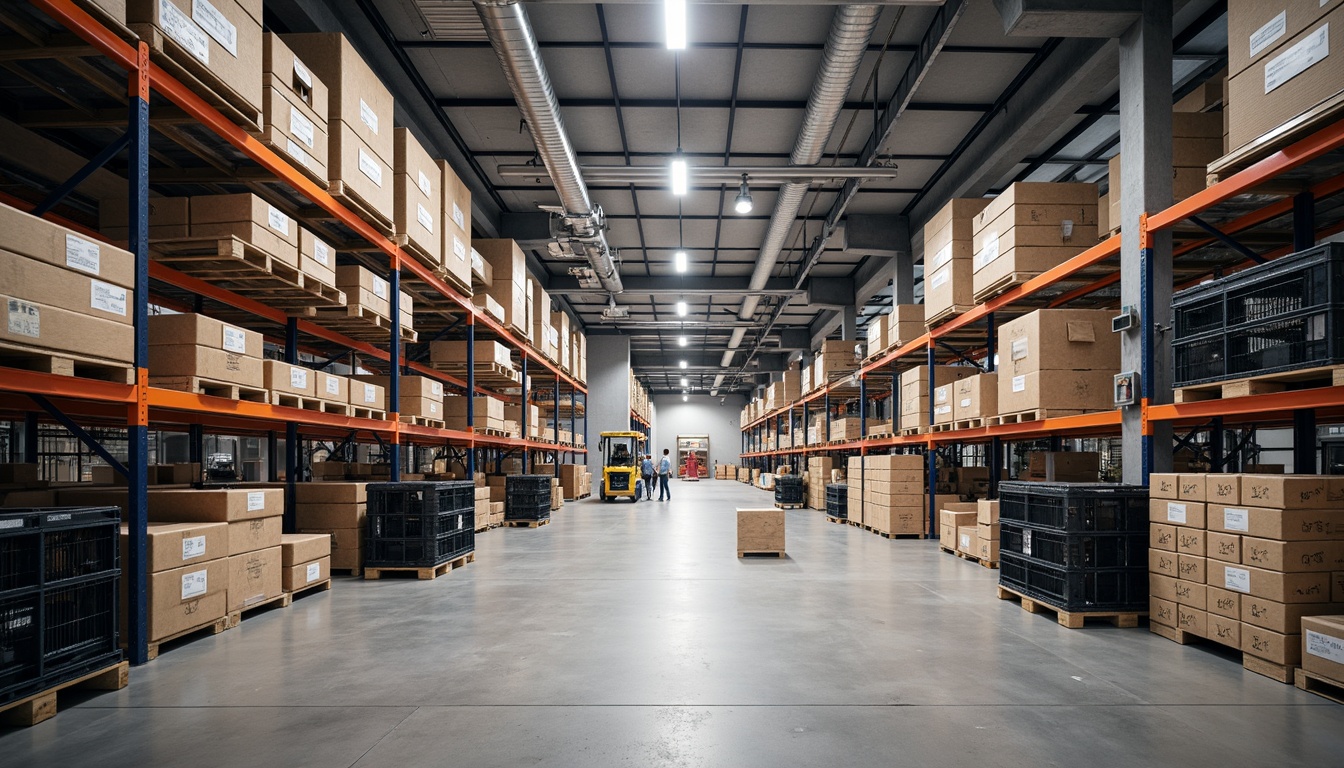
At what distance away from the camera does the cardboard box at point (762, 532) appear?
9352mm

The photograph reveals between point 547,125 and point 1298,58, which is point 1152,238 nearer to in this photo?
point 1298,58

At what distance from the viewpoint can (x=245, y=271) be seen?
627 centimetres

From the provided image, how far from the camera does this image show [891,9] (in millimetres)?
7949

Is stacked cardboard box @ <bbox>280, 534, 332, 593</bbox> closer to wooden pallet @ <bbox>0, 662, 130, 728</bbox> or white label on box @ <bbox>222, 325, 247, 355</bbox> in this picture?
white label on box @ <bbox>222, 325, 247, 355</bbox>

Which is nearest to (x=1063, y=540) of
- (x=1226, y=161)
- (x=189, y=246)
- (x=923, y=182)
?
(x=1226, y=161)

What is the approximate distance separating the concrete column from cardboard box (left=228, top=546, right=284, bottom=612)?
24.6 feet

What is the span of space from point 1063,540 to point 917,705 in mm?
2698

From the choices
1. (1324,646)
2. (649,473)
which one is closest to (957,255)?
(1324,646)

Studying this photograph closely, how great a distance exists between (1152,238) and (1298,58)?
1803 mm

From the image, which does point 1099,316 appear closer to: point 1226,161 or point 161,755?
point 1226,161

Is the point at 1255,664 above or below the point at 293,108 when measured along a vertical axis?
below

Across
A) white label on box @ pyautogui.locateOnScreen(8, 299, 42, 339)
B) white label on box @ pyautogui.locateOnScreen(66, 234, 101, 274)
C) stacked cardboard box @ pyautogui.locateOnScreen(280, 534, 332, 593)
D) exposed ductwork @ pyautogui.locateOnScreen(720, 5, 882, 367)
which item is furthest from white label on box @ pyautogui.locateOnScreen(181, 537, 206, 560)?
exposed ductwork @ pyautogui.locateOnScreen(720, 5, 882, 367)

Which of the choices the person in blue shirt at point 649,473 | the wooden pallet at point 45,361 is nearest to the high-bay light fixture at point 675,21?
the wooden pallet at point 45,361

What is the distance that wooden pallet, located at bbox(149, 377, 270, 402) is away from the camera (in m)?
5.05
